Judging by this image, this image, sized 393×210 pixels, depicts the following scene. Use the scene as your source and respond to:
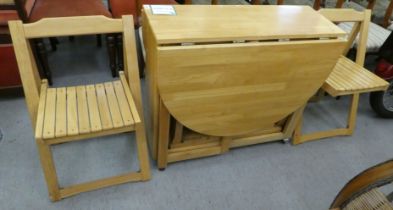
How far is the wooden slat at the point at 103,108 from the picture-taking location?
126 cm

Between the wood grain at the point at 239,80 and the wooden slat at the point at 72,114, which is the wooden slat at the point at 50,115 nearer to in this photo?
the wooden slat at the point at 72,114

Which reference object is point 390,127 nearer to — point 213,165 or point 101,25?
point 213,165

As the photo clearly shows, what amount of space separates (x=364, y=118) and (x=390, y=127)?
0.59ft

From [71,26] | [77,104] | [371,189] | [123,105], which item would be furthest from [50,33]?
[371,189]

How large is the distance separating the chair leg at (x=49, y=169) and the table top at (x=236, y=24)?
0.66 meters

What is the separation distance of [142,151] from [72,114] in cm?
37

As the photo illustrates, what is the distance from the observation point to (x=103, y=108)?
1366 millimetres

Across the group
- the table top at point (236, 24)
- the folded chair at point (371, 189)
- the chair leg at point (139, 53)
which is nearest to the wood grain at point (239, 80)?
the table top at point (236, 24)

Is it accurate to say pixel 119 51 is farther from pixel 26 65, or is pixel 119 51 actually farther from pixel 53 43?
pixel 26 65

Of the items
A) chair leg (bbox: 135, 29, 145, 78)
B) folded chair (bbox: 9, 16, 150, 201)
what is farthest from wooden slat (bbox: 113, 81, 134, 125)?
chair leg (bbox: 135, 29, 145, 78)

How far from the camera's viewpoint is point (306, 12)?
1.60 meters

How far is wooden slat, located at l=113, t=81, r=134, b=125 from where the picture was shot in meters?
1.30

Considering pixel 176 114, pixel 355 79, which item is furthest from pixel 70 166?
pixel 355 79

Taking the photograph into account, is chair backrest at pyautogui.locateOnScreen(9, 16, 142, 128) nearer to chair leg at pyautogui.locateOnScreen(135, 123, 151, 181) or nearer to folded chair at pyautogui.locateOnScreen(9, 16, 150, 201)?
folded chair at pyautogui.locateOnScreen(9, 16, 150, 201)
